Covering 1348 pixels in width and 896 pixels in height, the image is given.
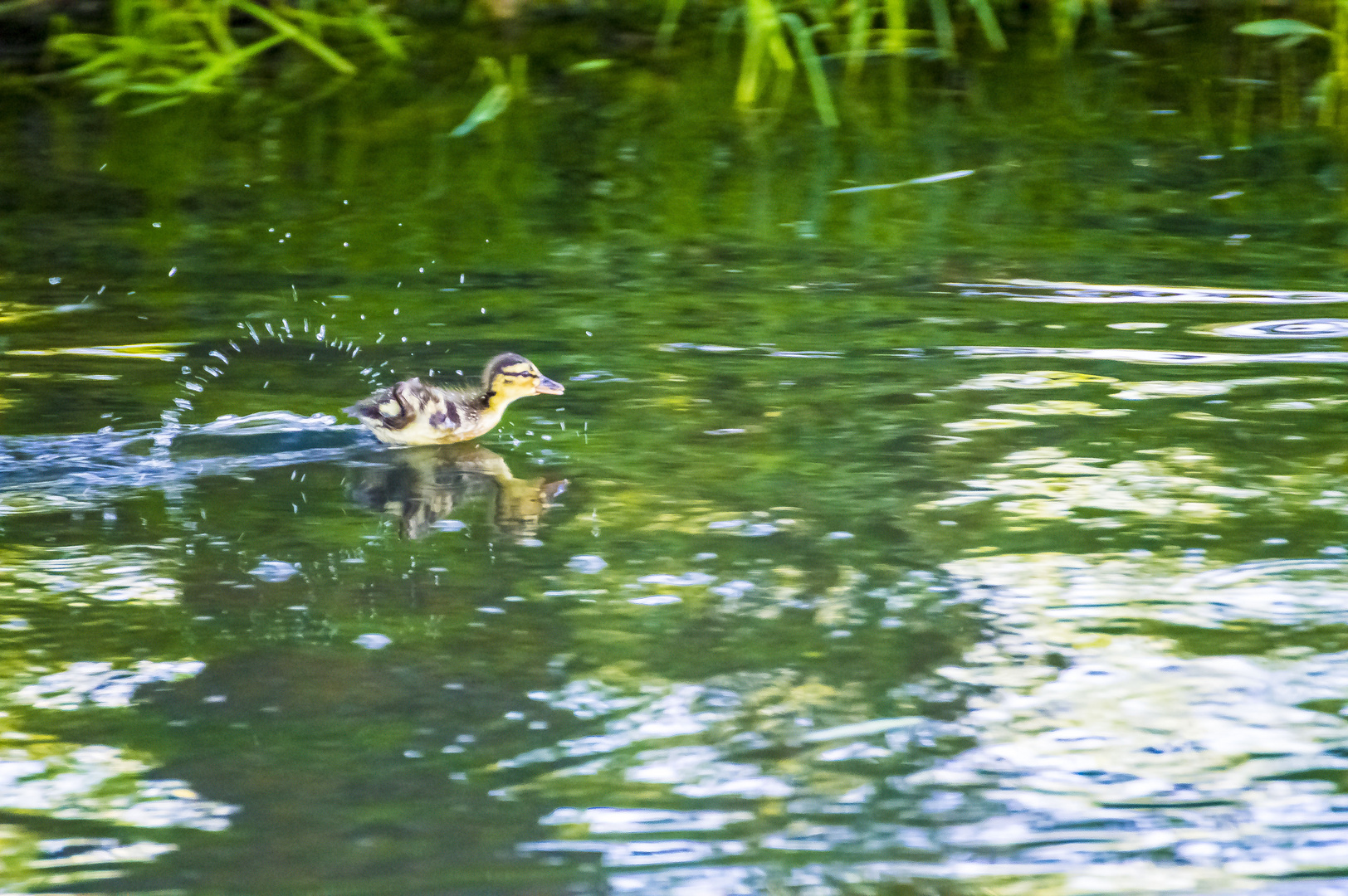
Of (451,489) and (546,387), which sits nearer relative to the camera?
(451,489)

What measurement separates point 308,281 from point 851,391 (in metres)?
2.31

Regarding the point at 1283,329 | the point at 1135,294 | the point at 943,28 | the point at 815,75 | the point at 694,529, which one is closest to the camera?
the point at 694,529

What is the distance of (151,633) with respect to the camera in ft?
12.4

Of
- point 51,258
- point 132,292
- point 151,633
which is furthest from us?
point 51,258

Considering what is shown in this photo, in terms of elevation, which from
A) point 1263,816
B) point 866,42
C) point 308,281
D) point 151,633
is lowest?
point 1263,816

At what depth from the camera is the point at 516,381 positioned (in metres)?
5.09

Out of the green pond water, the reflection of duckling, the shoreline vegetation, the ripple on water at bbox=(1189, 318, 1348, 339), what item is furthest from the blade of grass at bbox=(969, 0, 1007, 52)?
the reflection of duckling

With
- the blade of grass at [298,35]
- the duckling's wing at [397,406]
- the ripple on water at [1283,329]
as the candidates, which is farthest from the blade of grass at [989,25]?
the duckling's wing at [397,406]

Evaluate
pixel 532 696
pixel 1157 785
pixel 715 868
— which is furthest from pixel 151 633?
pixel 1157 785

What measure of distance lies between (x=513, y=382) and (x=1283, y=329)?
2.43 m

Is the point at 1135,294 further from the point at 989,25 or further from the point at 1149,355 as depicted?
the point at 989,25

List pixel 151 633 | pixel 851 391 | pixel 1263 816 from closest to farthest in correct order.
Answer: pixel 1263 816
pixel 151 633
pixel 851 391

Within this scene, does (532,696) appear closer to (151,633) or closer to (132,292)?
(151,633)

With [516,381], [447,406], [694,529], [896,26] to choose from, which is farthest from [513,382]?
[896,26]
